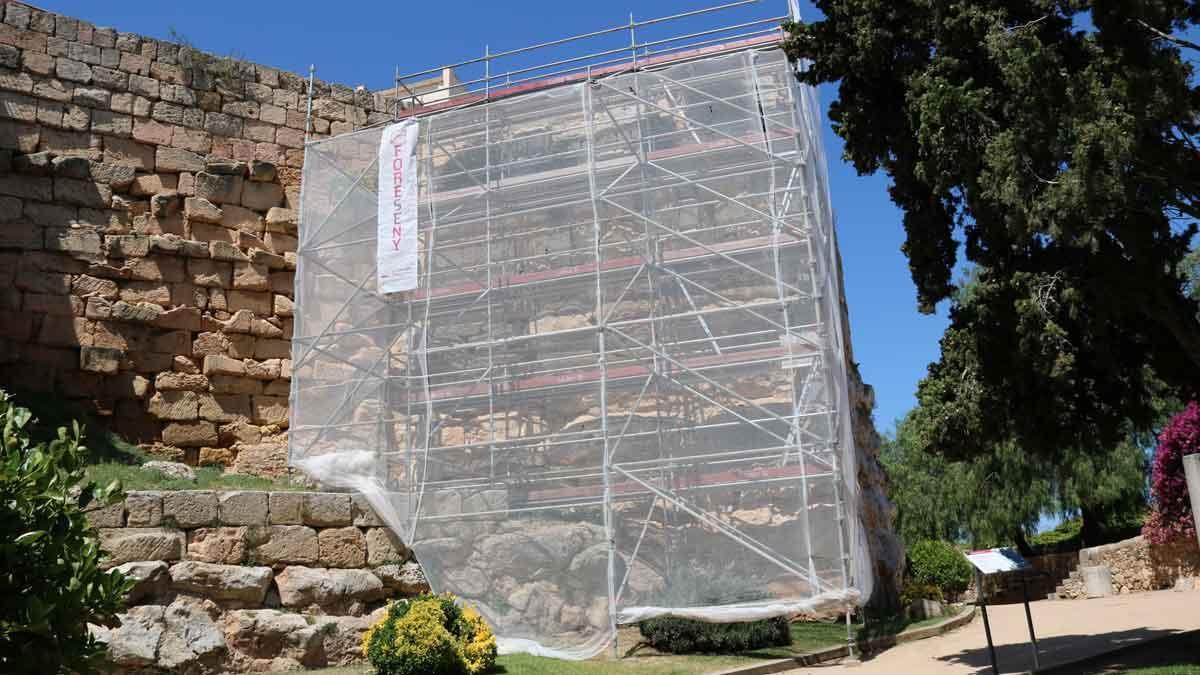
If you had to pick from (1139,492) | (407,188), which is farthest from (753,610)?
(1139,492)

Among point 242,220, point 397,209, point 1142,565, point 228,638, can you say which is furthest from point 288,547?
point 1142,565

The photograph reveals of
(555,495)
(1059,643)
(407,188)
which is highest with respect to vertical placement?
(407,188)

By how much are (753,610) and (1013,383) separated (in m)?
2.80

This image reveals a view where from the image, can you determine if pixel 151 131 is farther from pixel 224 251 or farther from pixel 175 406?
pixel 175 406

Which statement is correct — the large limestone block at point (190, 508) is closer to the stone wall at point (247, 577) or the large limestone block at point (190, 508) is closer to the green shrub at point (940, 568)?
the stone wall at point (247, 577)

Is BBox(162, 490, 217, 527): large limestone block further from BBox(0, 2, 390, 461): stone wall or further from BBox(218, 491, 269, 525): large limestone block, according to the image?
BBox(0, 2, 390, 461): stone wall

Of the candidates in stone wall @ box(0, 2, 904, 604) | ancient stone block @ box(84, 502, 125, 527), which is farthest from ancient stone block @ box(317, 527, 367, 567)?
stone wall @ box(0, 2, 904, 604)

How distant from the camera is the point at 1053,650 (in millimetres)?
9305

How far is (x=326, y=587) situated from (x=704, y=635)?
3.38 meters

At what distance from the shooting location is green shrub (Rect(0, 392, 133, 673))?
440 cm

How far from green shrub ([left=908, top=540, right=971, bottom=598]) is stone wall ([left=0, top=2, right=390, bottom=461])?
9489 millimetres

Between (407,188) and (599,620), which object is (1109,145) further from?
(407,188)

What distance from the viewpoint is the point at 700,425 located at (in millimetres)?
9922

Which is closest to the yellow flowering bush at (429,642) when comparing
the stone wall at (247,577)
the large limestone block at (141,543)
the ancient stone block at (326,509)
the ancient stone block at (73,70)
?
the stone wall at (247,577)
